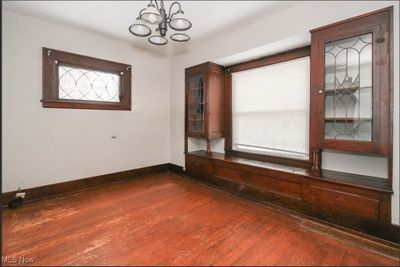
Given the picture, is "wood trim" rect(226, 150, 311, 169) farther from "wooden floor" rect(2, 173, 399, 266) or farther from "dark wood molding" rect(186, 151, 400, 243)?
"wooden floor" rect(2, 173, 399, 266)

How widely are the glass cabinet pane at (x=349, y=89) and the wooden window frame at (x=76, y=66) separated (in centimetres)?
313

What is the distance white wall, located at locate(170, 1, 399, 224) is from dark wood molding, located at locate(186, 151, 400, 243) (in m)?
0.14

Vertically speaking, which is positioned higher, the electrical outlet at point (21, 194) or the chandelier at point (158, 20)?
the chandelier at point (158, 20)

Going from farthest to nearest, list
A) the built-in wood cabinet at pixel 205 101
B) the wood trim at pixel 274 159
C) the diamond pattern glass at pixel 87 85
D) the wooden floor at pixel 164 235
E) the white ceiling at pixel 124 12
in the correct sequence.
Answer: the built-in wood cabinet at pixel 205 101 < the diamond pattern glass at pixel 87 85 < the wood trim at pixel 274 159 < the white ceiling at pixel 124 12 < the wooden floor at pixel 164 235

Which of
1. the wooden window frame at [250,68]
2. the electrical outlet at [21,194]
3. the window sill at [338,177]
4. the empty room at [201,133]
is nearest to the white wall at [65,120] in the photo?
the empty room at [201,133]

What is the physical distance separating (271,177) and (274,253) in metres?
1.11

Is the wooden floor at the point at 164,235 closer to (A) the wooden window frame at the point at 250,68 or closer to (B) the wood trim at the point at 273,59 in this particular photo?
(A) the wooden window frame at the point at 250,68

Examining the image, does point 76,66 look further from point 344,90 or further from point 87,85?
point 344,90

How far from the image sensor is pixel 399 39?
180 cm

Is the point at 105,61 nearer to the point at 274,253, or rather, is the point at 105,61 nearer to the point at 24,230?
the point at 24,230

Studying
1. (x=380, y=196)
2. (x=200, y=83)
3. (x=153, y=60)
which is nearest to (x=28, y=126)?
(x=153, y=60)

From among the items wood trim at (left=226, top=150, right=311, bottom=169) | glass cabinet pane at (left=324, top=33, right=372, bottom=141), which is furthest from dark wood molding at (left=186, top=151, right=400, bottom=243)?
glass cabinet pane at (left=324, top=33, right=372, bottom=141)

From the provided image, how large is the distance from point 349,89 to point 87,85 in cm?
365

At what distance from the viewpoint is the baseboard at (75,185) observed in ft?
9.06
